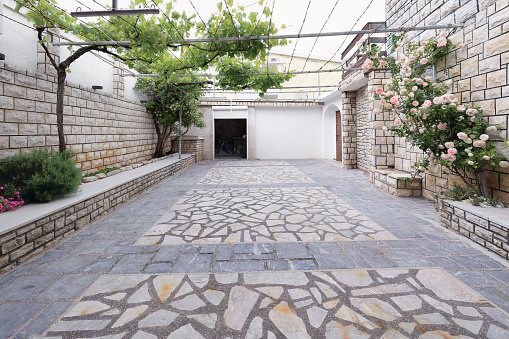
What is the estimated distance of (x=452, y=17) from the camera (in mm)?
3891

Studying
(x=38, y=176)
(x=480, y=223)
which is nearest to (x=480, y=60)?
(x=480, y=223)

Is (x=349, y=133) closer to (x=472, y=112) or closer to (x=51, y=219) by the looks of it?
(x=472, y=112)

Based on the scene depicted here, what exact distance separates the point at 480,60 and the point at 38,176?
6.17m

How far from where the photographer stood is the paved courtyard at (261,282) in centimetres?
163

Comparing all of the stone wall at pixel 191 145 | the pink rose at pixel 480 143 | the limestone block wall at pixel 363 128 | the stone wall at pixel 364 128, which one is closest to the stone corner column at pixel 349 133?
the stone wall at pixel 364 128

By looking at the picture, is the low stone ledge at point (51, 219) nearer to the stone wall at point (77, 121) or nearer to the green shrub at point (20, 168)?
the green shrub at point (20, 168)

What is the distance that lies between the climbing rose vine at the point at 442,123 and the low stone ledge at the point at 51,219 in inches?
195

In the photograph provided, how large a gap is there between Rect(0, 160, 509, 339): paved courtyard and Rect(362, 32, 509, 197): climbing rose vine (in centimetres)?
92

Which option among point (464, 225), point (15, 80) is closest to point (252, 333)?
point (464, 225)

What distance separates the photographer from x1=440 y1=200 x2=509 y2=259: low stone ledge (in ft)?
8.19

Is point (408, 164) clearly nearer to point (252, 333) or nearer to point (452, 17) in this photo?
point (452, 17)

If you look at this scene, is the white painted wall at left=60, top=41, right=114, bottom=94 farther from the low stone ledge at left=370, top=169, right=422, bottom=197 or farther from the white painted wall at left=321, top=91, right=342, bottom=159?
the white painted wall at left=321, top=91, right=342, bottom=159

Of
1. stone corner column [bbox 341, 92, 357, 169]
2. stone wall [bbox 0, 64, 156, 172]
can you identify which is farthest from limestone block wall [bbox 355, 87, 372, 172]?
stone wall [bbox 0, 64, 156, 172]

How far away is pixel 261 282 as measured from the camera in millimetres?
2135
